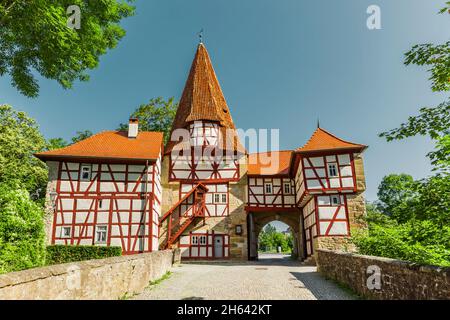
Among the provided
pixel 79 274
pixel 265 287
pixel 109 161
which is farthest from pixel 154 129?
pixel 79 274

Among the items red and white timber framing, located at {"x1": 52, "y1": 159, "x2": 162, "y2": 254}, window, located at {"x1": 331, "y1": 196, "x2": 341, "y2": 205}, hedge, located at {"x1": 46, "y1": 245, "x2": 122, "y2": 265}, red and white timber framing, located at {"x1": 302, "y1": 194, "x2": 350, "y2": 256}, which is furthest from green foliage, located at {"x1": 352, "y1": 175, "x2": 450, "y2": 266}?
red and white timber framing, located at {"x1": 52, "y1": 159, "x2": 162, "y2": 254}

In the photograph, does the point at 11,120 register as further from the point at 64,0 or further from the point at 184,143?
the point at 64,0

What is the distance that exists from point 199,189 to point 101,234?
660 cm

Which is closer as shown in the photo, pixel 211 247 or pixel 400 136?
pixel 400 136

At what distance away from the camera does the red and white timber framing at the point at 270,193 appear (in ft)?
65.6

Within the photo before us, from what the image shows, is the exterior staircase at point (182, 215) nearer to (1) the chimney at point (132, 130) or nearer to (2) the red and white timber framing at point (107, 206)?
(2) the red and white timber framing at point (107, 206)

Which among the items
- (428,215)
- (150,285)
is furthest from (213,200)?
(428,215)

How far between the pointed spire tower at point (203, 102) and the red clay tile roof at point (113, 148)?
7.61 feet

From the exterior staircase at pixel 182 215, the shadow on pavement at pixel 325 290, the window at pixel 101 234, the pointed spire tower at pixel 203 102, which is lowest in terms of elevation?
the shadow on pavement at pixel 325 290

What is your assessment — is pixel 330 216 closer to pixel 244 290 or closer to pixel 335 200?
pixel 335 200

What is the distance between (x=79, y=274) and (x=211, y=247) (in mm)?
15327

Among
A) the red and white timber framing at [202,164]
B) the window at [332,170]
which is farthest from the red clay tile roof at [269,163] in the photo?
the window at [332,170]

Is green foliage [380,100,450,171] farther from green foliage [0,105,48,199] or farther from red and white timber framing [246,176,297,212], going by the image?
green foliage [0,105,48,199]
